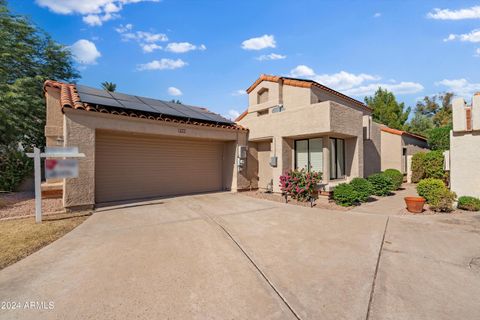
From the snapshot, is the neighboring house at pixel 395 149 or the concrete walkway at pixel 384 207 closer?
the concrete walkway at pixel 384 207

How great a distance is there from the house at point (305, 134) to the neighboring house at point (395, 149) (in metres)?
1.51

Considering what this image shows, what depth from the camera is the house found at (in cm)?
1007

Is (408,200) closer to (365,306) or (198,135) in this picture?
(365,306)

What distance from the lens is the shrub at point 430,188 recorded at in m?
8.06

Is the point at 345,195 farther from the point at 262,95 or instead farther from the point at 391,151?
the point at 391,151

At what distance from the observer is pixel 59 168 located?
6.62m

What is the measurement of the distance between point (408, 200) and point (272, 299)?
299 inches

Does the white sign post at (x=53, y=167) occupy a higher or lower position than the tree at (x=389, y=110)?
lower

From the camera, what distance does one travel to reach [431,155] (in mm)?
14312

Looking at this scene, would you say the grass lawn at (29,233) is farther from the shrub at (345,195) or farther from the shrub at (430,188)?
the shrub at (430,188)

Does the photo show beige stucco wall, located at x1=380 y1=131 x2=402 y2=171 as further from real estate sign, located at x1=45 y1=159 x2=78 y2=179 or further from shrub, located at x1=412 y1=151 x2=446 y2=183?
real estate sign, located at x1=45 y1=159 x2=78 y2=179

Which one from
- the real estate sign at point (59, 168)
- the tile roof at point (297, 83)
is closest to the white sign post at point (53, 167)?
the real estate sign at point (59, 168)

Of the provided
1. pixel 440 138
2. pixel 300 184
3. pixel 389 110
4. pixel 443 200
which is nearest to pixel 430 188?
pixel 443 200

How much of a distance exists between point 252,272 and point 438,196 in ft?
26.7
